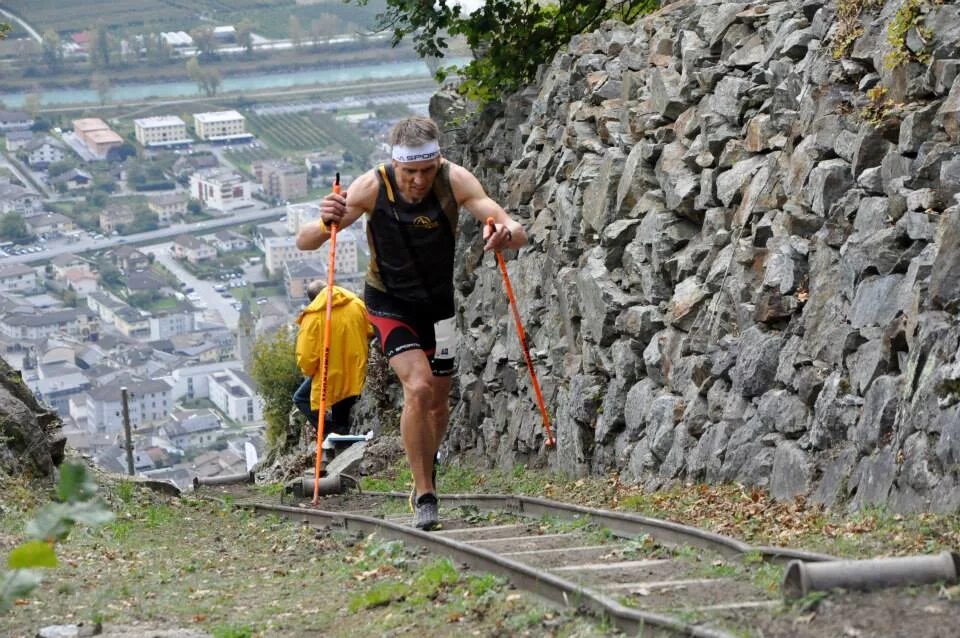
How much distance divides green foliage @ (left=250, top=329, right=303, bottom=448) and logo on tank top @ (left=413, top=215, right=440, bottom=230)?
24.1 meters

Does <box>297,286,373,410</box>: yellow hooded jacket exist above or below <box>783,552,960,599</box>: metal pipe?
above

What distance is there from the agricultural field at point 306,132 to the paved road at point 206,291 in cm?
2005

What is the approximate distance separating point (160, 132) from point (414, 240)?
8491cm

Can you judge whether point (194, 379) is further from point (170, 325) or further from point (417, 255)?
point (417, 255)

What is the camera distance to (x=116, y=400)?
4300 cm

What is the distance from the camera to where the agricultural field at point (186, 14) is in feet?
375

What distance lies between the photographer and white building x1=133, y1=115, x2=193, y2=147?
91.3 meters

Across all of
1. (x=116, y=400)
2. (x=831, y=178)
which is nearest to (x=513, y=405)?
(x=831, y=178)

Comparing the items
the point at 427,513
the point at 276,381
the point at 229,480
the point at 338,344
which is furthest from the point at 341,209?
the point at 276,381

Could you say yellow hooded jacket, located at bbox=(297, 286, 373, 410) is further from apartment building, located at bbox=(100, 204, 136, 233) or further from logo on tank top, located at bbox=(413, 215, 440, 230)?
apartment building, located at bbox=(100, 204, 136, 233)

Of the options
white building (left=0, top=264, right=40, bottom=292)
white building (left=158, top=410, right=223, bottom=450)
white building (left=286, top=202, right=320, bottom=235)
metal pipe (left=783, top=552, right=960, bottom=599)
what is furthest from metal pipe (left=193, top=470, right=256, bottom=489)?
white building (left=0, top=264, right=40, bottom=292)

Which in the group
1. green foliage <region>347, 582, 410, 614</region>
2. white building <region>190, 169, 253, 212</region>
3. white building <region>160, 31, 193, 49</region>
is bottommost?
green foliage <region>347, 582, 410, 614</region>

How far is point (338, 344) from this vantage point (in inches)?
A: 656

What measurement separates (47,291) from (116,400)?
2655 cm
